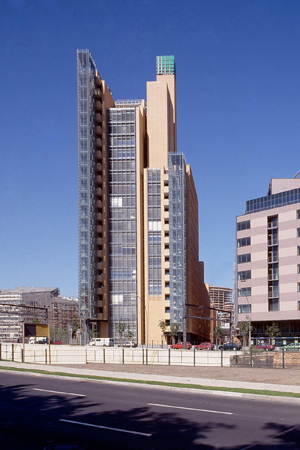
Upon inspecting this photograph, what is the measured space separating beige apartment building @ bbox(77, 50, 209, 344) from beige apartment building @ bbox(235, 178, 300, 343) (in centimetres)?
1572

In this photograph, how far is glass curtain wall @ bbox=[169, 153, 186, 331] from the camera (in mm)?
103625

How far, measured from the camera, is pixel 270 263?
8994cm

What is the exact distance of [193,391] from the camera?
20.0m

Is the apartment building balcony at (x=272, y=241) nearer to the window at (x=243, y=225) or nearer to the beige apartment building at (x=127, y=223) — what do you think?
the window at (x=243, y=225)

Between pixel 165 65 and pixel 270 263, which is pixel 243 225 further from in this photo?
pixel 165 65

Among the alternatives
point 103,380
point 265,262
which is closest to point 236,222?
point 265,262

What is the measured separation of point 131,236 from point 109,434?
320ft

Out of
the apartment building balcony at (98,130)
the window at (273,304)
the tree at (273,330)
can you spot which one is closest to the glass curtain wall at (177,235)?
the apartment building balcony at (98,130)

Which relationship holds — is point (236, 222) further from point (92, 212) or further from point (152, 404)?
point (152, 404)

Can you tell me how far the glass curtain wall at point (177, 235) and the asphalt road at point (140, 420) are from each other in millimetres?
84015

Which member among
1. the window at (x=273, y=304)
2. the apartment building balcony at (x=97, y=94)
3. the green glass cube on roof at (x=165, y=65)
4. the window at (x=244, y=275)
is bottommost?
the window at (x=273, y=304)

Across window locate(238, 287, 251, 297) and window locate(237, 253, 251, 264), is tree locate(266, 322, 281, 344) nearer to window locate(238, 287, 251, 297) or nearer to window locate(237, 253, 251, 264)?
window locate(238, 287, 251, 297)

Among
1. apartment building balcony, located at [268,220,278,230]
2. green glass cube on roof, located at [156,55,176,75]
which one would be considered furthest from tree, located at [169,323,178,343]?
green glass cube on roof, located at [156,55,176,75]

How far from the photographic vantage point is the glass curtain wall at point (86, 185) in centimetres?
10088
